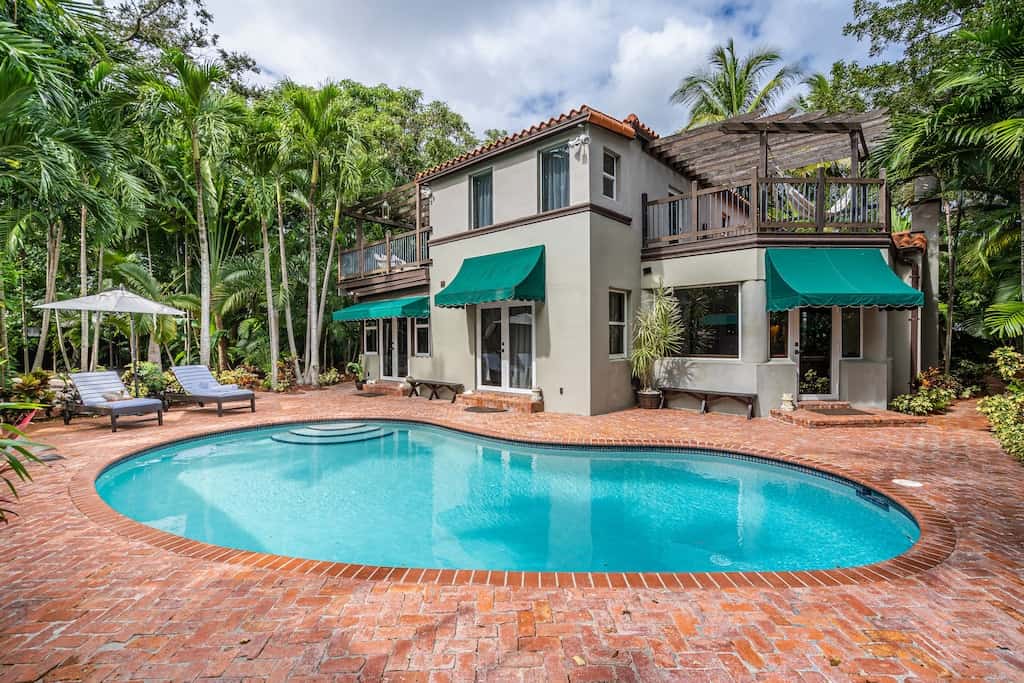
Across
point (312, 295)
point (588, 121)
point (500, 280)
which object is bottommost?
point (500, 280)

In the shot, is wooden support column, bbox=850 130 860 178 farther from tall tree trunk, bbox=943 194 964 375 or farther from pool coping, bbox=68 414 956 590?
pool coping, bbox=68 414 956 590

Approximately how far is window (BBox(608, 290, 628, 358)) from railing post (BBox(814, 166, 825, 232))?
5.32 metres

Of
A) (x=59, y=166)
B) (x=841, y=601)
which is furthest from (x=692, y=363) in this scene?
(x=59, y=166)

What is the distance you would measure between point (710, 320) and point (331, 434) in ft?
34.7

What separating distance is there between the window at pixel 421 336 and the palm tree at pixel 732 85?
19.0 meters

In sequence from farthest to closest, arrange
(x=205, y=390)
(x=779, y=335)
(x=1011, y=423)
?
(x=205, y=390), (x=779, y=335), (x=1011, y=423)

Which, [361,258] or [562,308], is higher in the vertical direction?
[361,258]

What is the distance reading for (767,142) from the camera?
13352mm

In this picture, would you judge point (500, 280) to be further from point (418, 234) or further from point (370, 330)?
point (370, 330)

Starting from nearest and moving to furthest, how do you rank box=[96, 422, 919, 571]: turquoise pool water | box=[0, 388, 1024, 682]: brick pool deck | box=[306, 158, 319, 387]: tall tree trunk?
1. box=[0, 388, 1024, 682]: brick pool deck
2. box=[96, 422, 919, 571]: turquoise pool water
3. box=[306, 158, 319, 387]: tall tree trunk

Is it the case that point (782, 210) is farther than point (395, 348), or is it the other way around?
point (395, 348)

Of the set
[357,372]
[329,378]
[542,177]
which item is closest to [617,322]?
[542,177]

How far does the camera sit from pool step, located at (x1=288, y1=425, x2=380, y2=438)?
1131 centimetres

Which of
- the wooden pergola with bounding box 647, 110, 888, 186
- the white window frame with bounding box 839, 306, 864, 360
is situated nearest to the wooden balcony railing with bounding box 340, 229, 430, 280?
the wooden pergola with bounding box 647, 110, 888, 186
